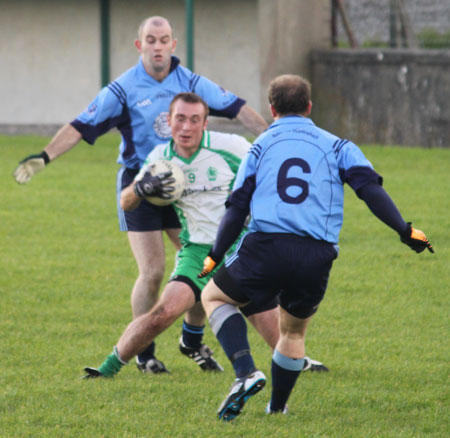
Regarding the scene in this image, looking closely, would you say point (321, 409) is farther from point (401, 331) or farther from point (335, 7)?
point (335, 7)

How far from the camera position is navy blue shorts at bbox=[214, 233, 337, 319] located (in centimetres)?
484

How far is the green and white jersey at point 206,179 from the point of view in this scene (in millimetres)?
6094

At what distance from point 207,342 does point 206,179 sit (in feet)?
5.00

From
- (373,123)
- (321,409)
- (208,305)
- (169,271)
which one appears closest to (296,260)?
(208,305)

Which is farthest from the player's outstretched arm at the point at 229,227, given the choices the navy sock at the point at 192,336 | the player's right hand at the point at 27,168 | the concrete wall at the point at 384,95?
the concrete wall at the point at 384,95

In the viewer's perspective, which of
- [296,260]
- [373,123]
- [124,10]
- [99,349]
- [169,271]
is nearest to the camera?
[296,260]

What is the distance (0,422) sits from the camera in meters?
5.21

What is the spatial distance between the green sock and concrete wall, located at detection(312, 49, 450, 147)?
12581mm

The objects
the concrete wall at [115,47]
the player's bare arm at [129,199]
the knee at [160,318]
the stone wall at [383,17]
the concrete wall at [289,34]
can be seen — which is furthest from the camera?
the concrete wall at [115,47]

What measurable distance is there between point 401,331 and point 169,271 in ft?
9.95

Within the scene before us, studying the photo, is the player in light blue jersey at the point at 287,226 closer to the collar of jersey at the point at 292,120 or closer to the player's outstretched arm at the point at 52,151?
the collar of jersey at the point at 292,120

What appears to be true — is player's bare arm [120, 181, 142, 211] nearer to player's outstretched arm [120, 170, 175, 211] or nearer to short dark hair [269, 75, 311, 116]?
player's outstretched arm [120, 170, 175, 211]

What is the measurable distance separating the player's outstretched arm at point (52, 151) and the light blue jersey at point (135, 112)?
2.7 inches

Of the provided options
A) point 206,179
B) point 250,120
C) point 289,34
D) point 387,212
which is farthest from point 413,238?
point 289,34
